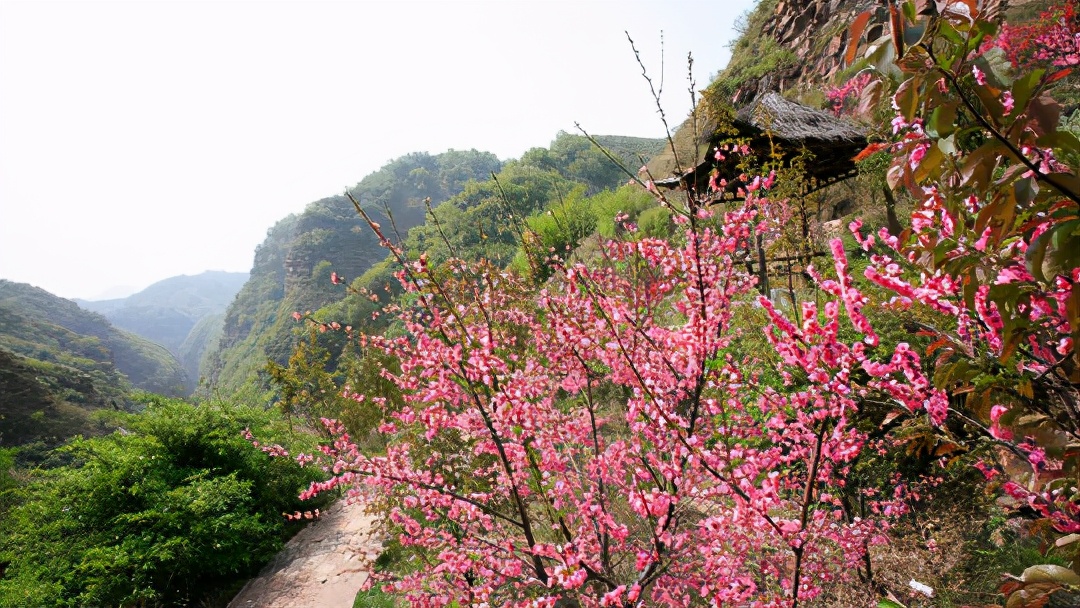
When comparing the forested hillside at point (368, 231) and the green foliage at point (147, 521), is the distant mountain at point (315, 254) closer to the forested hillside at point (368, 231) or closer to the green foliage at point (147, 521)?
the forested hillside at point (368, 231)

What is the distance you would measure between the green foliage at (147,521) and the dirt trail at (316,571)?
0.40m

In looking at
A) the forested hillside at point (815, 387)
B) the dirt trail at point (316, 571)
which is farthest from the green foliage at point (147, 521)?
the forested hillside at point (815, 387)

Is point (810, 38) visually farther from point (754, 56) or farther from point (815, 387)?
point (815, 387)

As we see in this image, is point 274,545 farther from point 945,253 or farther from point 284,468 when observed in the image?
point 945,253

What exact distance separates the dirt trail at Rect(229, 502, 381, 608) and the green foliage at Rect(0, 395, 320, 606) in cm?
40

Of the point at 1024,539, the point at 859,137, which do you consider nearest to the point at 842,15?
the point at 859,137

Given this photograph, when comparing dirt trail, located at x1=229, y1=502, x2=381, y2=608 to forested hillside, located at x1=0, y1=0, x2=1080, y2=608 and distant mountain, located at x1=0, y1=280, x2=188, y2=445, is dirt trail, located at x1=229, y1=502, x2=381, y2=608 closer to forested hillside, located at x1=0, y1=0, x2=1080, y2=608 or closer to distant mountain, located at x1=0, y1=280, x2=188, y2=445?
forested hillside, located at x1=0, y1=0, x2=1080, y2=608

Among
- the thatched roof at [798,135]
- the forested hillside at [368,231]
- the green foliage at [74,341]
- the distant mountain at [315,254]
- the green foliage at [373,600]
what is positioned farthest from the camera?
the distant mountain at [315,254]

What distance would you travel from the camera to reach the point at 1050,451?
42.4 inches

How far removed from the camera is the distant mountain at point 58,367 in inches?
785

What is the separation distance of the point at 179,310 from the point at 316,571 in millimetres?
176016

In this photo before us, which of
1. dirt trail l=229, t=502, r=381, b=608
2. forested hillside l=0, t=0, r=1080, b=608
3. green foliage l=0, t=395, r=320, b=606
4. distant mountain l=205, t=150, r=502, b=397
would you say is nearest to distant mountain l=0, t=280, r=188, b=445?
distant mountain l=205, t=150, r=502, b=397

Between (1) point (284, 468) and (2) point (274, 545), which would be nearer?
(2) point (274, 545)

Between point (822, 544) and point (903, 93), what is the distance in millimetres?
3537
